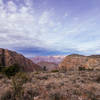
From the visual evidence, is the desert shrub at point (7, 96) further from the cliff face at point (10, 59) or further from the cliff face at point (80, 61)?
the cliff face at point (10, 59)

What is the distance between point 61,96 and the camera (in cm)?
512

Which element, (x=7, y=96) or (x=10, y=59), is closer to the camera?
(x=7, y=96)

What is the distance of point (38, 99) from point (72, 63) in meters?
85.3

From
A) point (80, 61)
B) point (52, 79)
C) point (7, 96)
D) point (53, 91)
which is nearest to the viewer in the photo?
point (7, 96)

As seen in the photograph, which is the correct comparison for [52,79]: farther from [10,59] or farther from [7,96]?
[10,59]

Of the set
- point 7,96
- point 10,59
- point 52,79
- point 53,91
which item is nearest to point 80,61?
point 10,59

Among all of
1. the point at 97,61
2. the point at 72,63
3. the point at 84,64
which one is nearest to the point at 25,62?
the point at 72,63

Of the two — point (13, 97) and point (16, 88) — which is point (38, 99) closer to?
point (13, 97)

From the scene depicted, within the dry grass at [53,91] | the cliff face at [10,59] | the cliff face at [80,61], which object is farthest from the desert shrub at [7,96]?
the cliff face at [10,59]

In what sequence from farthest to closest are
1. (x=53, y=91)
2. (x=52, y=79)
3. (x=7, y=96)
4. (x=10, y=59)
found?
(x=10, y=59), (x=52, y=79), (x=53, y=91), (x=7, y=96)

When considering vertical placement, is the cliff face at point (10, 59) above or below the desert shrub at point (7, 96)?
above

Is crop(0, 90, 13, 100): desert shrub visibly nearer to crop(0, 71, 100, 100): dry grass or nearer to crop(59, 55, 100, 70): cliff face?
crop(0, 71, 100, 100): dry grass

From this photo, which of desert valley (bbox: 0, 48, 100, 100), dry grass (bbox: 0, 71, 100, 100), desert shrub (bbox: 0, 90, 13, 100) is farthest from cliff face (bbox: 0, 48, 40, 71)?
desert shrub (bbox: 0, 90, 13, 100)

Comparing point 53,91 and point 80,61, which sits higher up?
point 80,61
